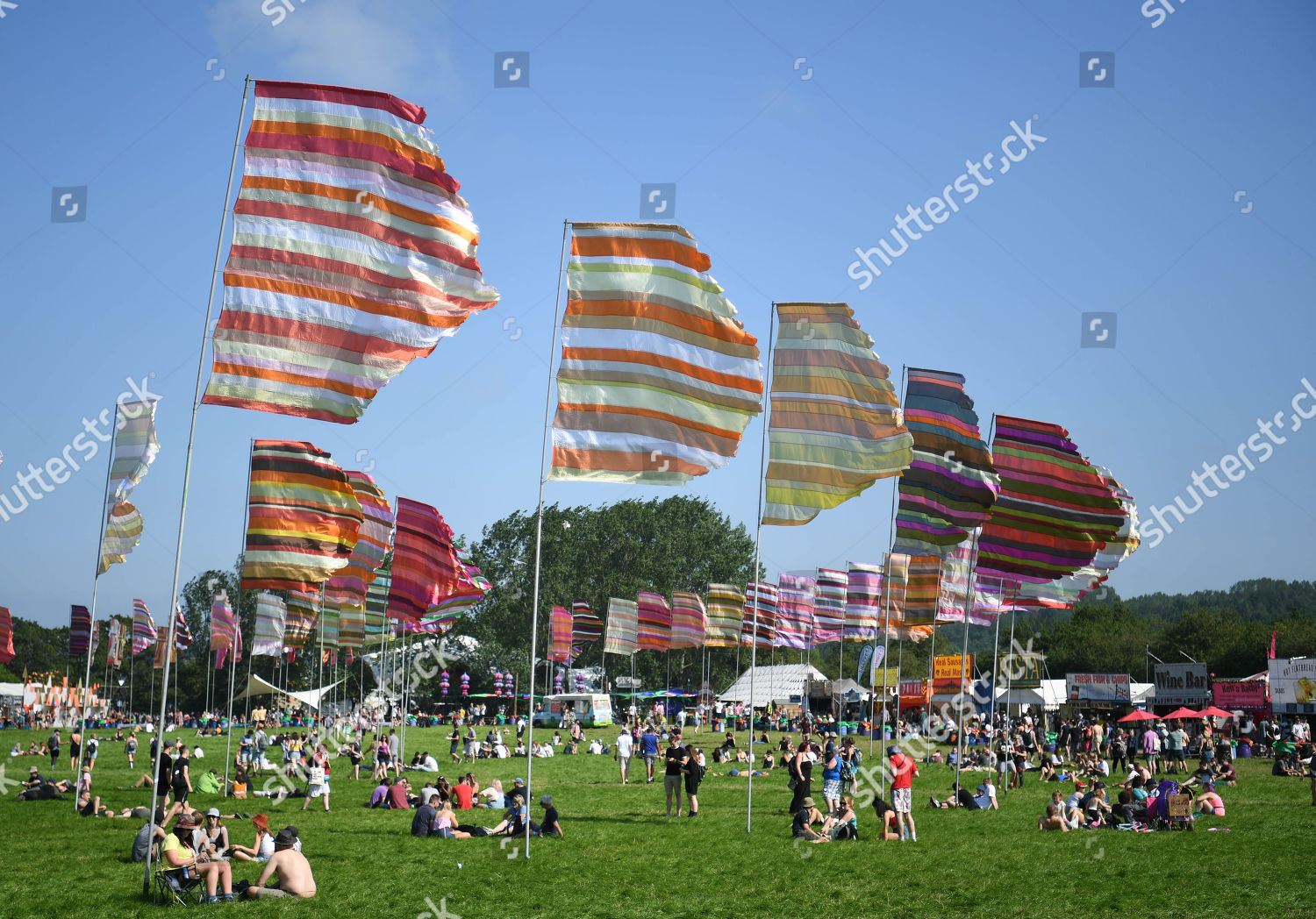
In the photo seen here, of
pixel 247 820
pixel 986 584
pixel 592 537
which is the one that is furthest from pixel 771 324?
pixel 592 537

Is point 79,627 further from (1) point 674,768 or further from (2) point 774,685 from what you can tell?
(2) point 774,685

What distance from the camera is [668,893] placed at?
15.5 meters

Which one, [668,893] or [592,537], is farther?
[592,537]

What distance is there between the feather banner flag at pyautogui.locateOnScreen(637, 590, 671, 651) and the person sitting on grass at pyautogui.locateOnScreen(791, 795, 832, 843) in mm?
33182

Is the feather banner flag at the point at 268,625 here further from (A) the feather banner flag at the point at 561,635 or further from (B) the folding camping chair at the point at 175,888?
(B) the folding camping chair at the point at 175,888

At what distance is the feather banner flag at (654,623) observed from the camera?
179ft

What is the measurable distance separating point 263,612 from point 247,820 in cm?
2230

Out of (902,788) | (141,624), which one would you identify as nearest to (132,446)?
(902,788)

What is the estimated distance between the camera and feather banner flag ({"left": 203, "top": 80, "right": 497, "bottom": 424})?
49.3 ft

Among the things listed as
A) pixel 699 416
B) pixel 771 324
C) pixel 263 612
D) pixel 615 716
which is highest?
pixel 771 324

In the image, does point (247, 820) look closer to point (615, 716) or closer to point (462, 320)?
point (462, 320)

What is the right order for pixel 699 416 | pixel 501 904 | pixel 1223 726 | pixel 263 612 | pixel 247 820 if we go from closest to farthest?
pixel 501 904
pixel 699 416
pixel 247 820
pixel 263 612
pixel 1223 726

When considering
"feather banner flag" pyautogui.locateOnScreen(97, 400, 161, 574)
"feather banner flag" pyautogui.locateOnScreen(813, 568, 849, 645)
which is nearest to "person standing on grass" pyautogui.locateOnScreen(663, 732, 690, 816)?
"feather banner flag" pyautogui.locateOnScreen(97, 400, 161, 574)

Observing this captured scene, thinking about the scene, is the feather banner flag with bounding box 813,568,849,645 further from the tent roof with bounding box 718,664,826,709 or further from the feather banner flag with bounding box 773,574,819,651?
the tent roof with bounding box 718,664,826,709
